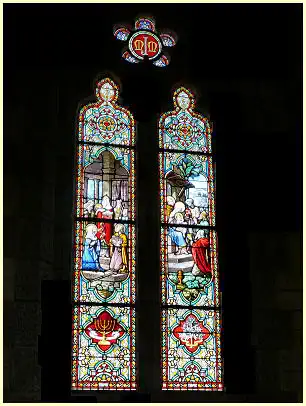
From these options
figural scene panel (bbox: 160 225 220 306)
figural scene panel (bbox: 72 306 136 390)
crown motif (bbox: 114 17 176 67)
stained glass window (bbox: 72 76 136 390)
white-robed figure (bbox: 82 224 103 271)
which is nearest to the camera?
figural scene panel (bbox: 72 306 136 390)

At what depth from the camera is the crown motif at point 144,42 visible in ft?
43.3

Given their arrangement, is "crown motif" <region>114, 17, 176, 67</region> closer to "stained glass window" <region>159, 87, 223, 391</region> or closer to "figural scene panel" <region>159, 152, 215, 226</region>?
"stained glass window" <region>159, 87, 223, 391</region>

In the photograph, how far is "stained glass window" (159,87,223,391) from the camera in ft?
38.5

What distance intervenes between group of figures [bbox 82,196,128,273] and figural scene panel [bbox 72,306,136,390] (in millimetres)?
510

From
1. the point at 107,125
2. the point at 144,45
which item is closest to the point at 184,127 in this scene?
the point at 107,125

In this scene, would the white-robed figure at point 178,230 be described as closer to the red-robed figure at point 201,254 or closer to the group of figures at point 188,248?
the group of figures at point 188,248

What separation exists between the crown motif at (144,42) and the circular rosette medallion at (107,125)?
849 millimetres

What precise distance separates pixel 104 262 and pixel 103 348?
101cm

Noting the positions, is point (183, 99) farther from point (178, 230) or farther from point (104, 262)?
point (104, 262)

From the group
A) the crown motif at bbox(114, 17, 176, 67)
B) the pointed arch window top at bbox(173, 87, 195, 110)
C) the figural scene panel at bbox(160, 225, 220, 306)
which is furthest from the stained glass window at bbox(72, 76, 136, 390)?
the pointed arch window top at bbox(173, 87, 195, 110)
